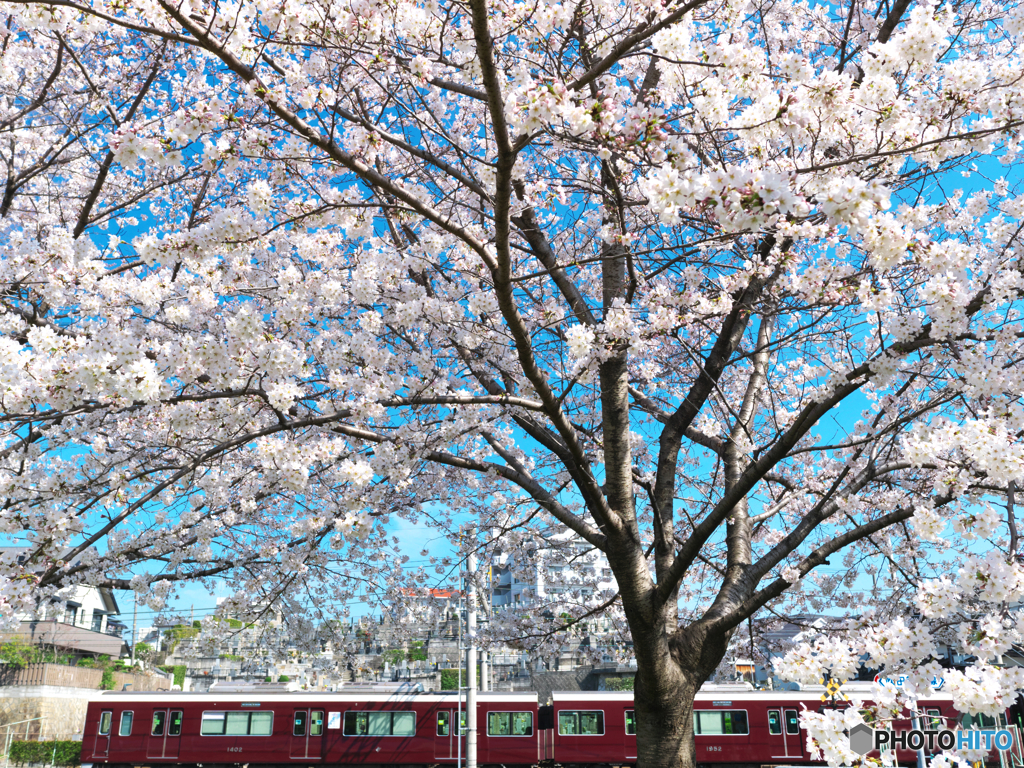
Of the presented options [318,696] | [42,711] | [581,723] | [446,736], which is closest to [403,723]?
[446,736]

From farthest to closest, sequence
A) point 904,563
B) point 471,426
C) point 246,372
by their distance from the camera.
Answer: point 904,563 → point 471,426 → point 246,372

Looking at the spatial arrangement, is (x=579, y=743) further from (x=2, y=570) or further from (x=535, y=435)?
(x=2, y=570)

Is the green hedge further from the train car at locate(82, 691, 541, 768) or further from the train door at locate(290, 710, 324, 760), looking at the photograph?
the train door at locate(290, 710, 324, 760)

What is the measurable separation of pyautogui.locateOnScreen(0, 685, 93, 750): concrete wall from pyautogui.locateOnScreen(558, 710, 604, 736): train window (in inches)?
598

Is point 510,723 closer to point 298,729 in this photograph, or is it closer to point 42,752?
point 298,729

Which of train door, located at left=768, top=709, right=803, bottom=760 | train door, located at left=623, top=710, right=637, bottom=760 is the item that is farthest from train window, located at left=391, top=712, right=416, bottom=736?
train door, located at left=768, top=709, right=803, bottom=760

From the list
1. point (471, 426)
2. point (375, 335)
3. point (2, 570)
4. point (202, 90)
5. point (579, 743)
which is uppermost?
point (202, 90)

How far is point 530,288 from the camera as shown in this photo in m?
7.07

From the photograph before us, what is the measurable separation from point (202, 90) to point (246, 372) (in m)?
4.12

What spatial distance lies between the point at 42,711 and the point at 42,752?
3.08 meters

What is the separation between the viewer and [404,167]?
5.84m

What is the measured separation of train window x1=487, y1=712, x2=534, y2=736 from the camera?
51.0 ft

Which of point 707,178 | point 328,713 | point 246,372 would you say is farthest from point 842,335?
point 328,713

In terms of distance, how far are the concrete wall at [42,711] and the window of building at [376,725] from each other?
1081 cm
